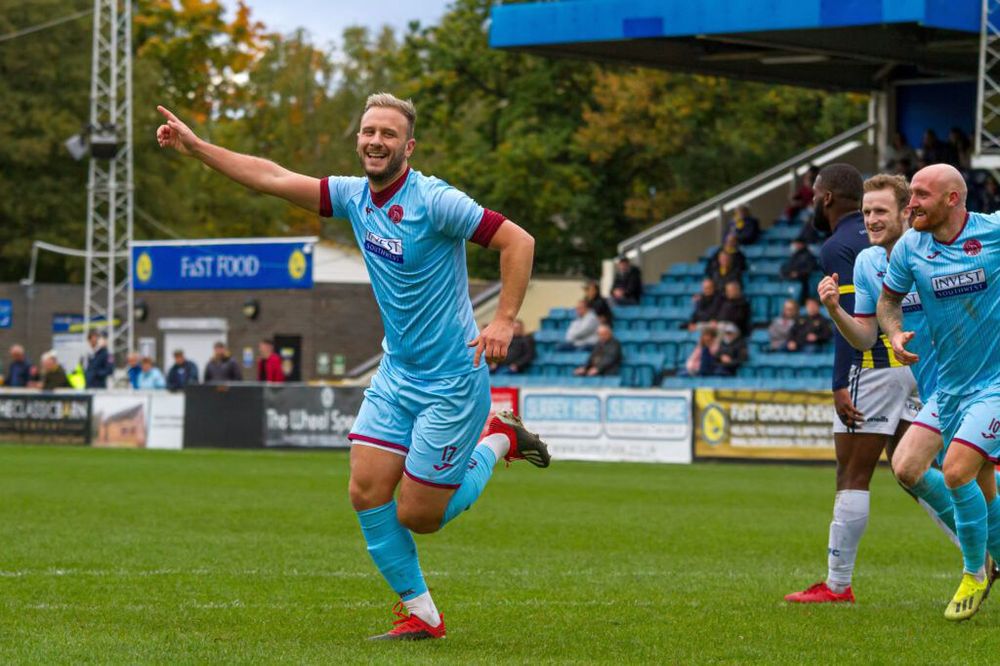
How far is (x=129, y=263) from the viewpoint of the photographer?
129 feet

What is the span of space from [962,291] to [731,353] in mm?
18587

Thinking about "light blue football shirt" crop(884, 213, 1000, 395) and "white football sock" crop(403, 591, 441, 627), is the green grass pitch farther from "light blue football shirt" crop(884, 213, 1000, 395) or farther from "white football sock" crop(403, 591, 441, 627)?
"light blue football shirt" crop(884, 213, 1000, 395)

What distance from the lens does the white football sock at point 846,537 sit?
9414 millimetres

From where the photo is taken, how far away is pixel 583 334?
30.8 m

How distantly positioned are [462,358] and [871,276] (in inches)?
100

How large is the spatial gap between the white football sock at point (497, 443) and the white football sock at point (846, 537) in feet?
6.45

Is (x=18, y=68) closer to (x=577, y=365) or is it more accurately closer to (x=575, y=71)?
(x=575, y=71)

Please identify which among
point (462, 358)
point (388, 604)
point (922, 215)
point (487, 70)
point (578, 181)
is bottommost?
point (388, 604)

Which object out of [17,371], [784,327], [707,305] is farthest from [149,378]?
[784,327]

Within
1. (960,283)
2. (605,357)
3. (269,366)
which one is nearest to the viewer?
(960,283)

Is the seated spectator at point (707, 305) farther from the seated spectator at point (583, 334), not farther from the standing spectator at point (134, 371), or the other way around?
the standing spectator at point (134, 371)

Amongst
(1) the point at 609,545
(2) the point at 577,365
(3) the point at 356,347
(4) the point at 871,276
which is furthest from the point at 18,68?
(4) the point at 871,276

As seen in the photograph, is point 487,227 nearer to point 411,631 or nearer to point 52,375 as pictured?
point 411,631

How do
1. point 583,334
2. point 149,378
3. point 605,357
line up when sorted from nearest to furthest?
point 605,357 → point 583,334 → point 149,378
